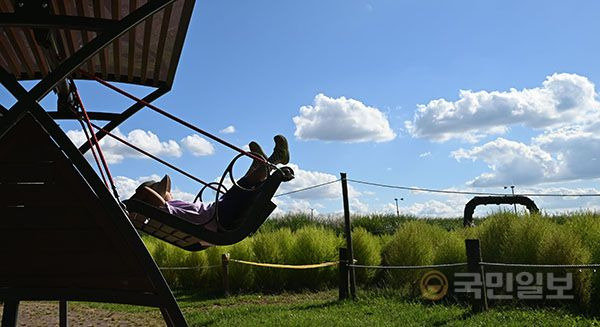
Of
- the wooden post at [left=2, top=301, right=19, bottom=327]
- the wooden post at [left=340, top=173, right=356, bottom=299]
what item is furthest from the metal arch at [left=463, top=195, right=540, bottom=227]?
the wooden post at [left=2, top=301, right=19, bottom=327]

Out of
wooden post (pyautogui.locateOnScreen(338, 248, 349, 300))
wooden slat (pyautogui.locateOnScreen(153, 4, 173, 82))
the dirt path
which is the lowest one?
the dirt path

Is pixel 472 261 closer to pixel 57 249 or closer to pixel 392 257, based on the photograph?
pixel 392 257

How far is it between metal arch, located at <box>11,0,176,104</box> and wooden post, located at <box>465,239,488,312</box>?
17.1 feet

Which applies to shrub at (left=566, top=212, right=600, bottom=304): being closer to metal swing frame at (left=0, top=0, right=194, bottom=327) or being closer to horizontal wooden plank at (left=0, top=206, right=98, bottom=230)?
metal swing frame at (left=0, top=0, right=194, bottom=327)

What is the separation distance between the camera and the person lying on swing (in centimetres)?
366

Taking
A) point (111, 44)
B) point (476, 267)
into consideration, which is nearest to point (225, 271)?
point (476, 267)

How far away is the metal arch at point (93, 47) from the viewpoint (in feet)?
9.01

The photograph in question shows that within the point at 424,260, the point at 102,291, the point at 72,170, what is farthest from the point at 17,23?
the point at 424,260

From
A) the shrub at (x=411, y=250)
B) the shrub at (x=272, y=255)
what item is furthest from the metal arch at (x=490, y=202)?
the shrub at (x=272, y=255)

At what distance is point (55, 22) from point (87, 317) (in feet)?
24.2

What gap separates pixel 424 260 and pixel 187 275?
4.98 metres

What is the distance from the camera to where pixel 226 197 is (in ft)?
12.8

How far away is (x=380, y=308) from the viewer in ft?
25.3

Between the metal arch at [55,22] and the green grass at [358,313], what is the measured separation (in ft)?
15.3
